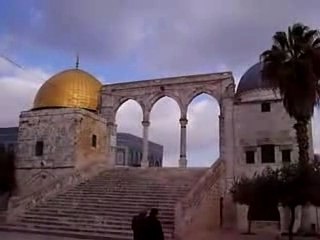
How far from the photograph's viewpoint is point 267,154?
2425 cm

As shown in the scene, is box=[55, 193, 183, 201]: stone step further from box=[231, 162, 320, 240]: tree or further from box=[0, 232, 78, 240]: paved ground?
box=[0, 232, 78, 240]: paved ground

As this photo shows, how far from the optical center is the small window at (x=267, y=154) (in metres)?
24.1

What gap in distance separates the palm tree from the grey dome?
360 inches

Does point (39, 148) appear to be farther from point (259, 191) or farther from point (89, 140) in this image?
point (259, 191)

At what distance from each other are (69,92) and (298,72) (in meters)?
18.9

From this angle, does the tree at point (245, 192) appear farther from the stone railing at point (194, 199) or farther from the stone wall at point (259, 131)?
the stone wall at point (259, 131)

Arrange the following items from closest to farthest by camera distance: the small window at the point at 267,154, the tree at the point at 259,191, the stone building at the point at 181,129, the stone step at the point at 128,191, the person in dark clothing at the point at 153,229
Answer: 1. the person in dark clothing at the point at 153,229
2. the tree at the point at 259,191
3. the stone step at the point at 128,191
4. the stone building at the point at 181,129
5. the small window at the point at 267,154

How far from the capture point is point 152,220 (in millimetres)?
8820

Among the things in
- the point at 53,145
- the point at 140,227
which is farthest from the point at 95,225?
the point at 53,145

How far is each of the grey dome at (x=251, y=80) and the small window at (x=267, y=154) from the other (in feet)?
14.8

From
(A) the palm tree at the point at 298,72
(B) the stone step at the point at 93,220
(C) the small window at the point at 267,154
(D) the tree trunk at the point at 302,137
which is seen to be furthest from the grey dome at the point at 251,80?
(B) the stone step at the point at 93,220

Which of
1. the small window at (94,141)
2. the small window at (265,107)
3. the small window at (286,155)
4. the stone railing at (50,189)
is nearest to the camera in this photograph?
the stone railing at (50,189)

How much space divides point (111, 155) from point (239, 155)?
34.5 ft

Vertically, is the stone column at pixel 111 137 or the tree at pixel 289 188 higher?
the stone column at pixel 111 137
